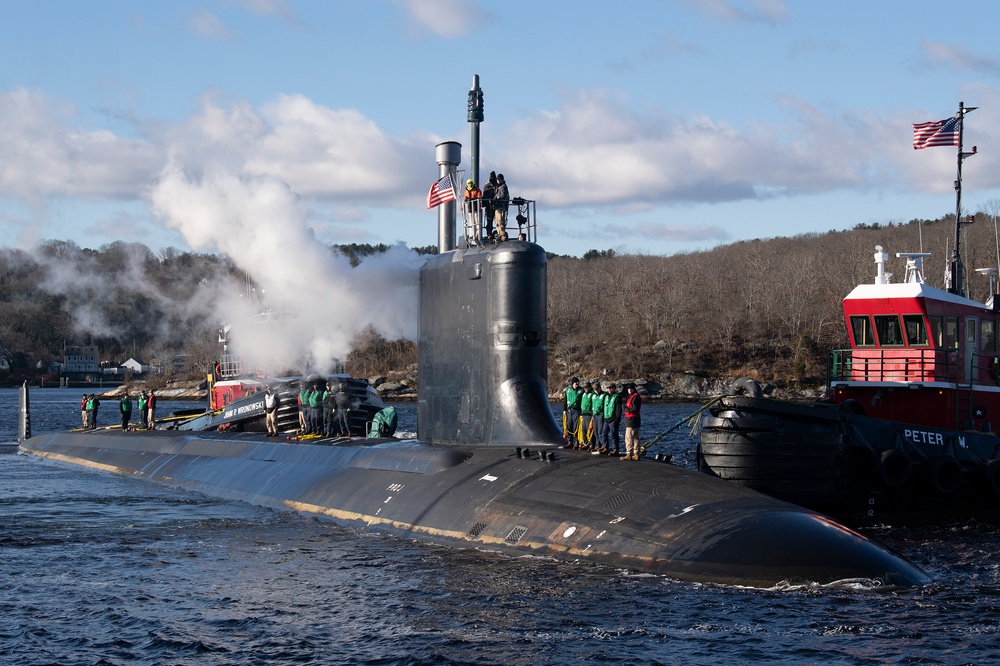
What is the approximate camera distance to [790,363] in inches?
3871

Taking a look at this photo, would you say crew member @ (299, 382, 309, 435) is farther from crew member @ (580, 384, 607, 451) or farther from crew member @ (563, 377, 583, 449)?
crew member @ (580, 384, 607, 451)

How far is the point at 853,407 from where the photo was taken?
25.0 metres

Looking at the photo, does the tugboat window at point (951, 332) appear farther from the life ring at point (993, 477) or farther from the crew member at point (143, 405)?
the crew member at point (143, 405)

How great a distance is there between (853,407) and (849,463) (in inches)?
125

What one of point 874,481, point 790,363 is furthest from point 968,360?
point 790,363

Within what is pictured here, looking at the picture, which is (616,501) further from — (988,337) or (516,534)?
(988,337)

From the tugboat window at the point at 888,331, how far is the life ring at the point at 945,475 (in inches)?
146

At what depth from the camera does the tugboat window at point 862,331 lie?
26125mm

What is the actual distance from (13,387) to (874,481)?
562 ft

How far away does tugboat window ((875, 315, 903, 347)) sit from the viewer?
1014 inches

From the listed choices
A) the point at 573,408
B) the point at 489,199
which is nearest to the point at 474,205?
the point at 489,199

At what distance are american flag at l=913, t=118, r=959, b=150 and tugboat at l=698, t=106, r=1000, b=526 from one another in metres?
0.68

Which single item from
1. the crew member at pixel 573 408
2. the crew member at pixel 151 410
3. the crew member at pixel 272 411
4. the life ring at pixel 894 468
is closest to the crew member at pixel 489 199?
the crew member at pixel 573 408

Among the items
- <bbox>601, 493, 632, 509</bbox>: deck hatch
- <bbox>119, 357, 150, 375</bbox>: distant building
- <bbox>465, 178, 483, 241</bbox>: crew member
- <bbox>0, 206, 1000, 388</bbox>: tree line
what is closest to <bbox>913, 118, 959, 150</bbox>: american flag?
<bbox>465, 178, 483, 241</bbox>: crew member
